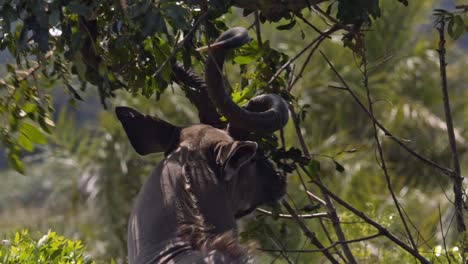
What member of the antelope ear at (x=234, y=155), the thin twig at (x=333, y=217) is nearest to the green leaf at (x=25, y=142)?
the thin twig at (x=333, y=217)

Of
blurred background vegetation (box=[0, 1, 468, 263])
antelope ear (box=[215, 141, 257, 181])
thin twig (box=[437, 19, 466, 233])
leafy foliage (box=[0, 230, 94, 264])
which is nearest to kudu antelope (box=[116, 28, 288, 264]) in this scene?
antelope ear (box=[215, 141, 257, 181])

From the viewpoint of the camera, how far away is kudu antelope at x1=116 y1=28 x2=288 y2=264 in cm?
286

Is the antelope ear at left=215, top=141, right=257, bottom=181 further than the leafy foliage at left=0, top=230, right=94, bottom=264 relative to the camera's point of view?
No

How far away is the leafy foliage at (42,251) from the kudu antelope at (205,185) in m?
0.67

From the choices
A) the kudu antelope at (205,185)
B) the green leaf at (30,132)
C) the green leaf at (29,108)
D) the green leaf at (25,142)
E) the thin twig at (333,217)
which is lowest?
the thin twig at (333,217)

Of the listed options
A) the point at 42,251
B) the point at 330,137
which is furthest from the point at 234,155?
the point at 330,137

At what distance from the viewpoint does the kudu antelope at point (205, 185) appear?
9.38ft

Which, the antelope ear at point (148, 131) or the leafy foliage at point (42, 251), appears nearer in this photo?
the antelope ear at point (148, 131)

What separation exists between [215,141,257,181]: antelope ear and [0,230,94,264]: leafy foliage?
0.90 meters

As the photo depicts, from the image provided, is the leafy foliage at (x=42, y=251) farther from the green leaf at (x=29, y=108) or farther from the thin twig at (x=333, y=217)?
Result: the thin twig at (x=333, y=217)

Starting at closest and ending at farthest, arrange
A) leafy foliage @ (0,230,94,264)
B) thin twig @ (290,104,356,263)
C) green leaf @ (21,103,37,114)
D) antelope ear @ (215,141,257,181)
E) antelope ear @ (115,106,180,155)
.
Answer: antelope ear @ (215,141,257,181) → antelope ear @ (115,106,180,155) → leafy foliage @ (0,230,94,264) → green leaf @ (21,103,37,114) → thin twig @ (290,104,356,263)

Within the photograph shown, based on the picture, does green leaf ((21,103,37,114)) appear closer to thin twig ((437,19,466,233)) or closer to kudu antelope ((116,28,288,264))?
kudu antelope ((116,28,288,264))

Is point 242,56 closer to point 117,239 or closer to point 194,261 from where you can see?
point 194,261

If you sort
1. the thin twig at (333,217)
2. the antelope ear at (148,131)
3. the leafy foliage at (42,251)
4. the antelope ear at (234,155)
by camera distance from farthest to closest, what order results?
the thin twig at (333,217) → the leafy foliage at (42,251) → the antelope ear at (148,131) → the antelope ear at (234,155)
